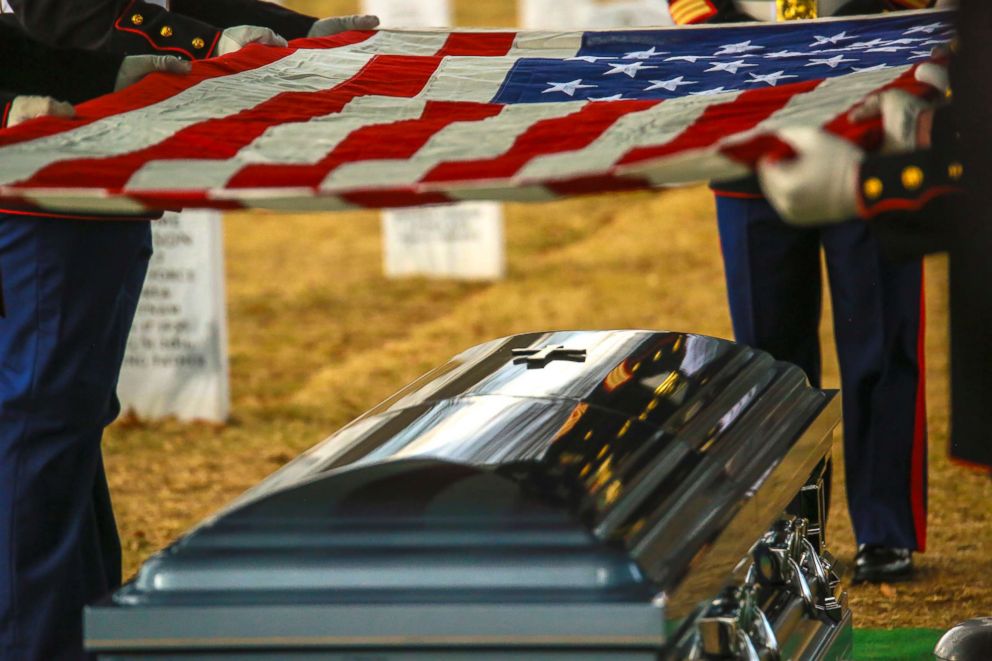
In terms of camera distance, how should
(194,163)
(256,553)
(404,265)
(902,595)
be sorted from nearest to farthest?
(256,553), (194,163), (902,595), (404,265)

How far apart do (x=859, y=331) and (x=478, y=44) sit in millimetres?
1205

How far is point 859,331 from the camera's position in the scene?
352cm

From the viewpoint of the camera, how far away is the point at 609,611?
5.31ft

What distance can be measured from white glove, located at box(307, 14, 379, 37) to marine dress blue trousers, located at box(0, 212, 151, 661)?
2.47 ft

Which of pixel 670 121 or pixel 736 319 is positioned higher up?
pixel 670 121

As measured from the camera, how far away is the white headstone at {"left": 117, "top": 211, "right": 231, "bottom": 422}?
5480 millimetres

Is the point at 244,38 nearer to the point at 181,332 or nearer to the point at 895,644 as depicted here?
the point at 895,644

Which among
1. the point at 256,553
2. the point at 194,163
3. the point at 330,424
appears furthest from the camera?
the point at 330,424

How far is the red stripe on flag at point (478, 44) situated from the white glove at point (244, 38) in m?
0.34

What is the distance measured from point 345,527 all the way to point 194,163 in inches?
22.9

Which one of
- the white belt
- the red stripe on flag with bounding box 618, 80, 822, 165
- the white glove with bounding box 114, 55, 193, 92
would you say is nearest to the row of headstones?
Answer: the white belt

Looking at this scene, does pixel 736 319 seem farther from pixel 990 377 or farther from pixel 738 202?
pixel 990 377

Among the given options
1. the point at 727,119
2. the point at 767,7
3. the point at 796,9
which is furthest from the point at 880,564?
the point at 727,119

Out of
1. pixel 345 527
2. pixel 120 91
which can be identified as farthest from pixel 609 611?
pixel 120 91
